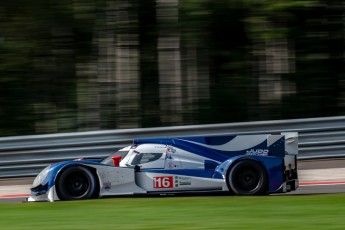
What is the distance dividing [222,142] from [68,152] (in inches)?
176

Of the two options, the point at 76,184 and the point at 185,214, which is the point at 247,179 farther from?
the point at 185,214

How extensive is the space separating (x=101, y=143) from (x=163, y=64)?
293cm

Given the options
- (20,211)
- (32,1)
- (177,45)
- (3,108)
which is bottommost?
(20,211)

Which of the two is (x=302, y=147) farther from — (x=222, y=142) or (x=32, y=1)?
(x=32, y=1)

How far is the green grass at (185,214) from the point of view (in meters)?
7.41

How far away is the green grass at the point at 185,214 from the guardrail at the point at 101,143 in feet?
15.2

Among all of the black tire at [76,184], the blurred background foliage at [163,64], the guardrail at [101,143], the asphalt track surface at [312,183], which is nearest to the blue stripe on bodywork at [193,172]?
the black tire at [76,184]

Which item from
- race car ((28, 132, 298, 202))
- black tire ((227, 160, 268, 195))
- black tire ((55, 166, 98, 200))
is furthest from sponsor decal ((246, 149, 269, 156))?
black tire ((55, 166, 98, 200))

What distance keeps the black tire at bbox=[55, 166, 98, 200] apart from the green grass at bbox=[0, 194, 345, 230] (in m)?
0.92

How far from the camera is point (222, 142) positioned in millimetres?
11203

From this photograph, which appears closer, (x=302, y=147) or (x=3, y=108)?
(x=302, y=147)

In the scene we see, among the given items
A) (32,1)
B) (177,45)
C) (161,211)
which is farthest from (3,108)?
(161,211)

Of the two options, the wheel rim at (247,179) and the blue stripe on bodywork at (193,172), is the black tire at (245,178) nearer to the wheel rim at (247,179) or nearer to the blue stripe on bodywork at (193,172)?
the wheel rim at (247,179)

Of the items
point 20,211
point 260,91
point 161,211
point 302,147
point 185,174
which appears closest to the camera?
point 161,211
